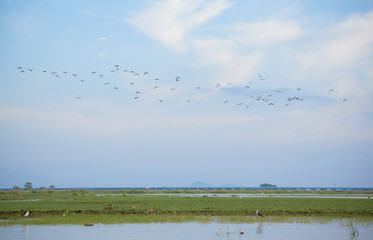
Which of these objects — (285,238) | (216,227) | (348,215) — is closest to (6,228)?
(216,227)

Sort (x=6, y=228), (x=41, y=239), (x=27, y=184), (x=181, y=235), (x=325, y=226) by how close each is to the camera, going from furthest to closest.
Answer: (x=27, y=184), (x=325, y=226), (x=6, y=228), (x=181, y=235), (x=41, y=239)

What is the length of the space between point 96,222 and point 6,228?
20.1 ft

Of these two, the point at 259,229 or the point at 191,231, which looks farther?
the point at 259,229

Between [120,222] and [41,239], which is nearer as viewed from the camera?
[41,239]

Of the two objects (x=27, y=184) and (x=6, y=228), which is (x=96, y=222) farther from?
(x=27, y=184)

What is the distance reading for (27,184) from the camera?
13500 cm

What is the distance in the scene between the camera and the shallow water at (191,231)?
998 inches

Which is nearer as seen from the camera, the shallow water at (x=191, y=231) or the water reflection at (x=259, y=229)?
the shallow water at (x=191, y=231)

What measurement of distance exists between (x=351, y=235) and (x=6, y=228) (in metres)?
21.3

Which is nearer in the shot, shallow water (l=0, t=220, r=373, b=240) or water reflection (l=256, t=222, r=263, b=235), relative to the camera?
shallow water (l=0, t=220, r=373, b=240)

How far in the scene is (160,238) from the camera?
81.5ft

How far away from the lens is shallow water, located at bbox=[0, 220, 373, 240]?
2534 cm

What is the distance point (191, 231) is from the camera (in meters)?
27.5

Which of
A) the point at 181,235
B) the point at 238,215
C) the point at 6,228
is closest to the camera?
the point at 181,235
